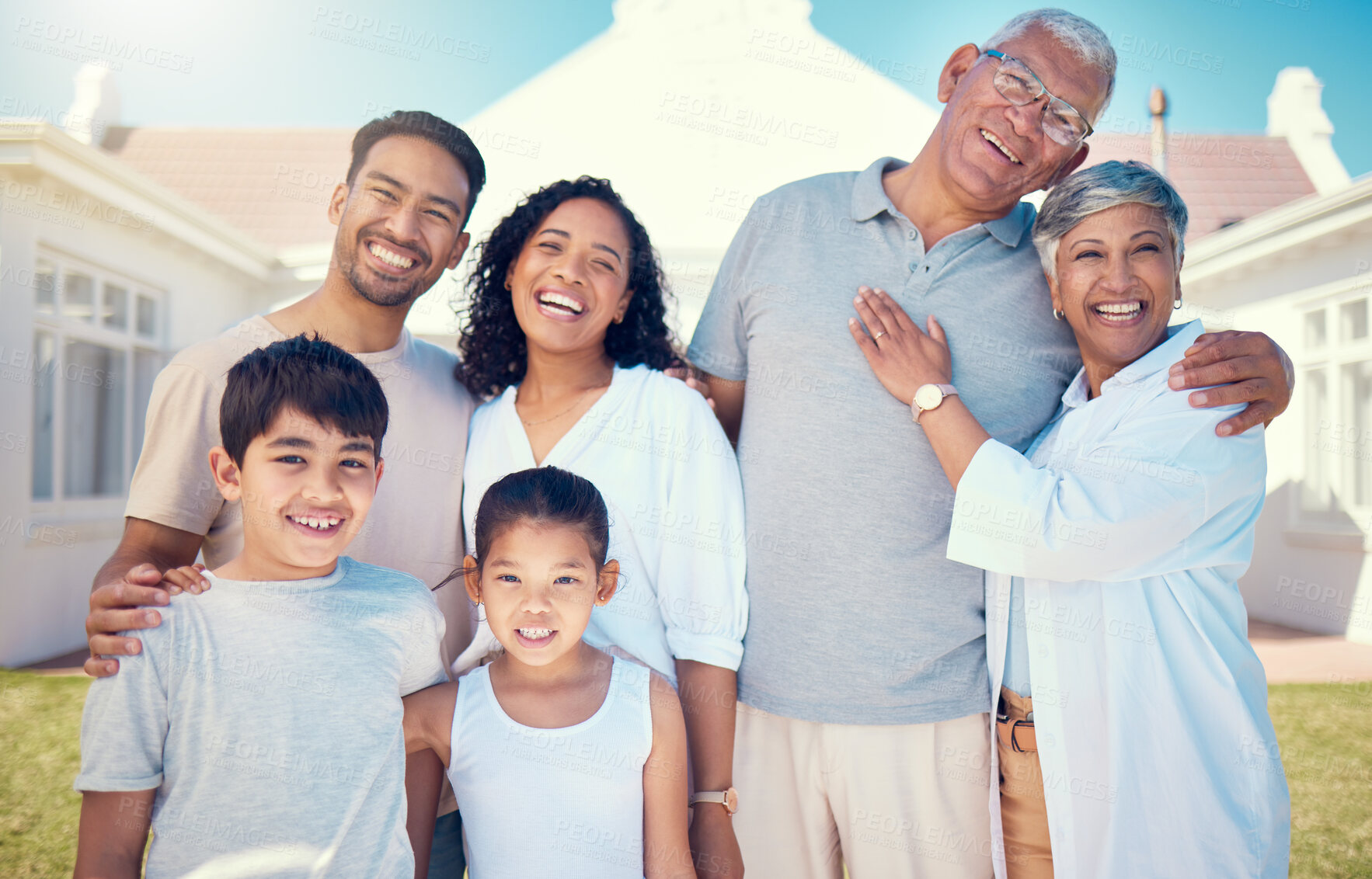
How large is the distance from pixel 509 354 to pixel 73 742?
16.0ft

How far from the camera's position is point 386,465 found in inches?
87.0

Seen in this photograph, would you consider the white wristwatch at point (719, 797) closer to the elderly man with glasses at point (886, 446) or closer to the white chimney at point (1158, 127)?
the elderly man with glasses at point (886, 446)

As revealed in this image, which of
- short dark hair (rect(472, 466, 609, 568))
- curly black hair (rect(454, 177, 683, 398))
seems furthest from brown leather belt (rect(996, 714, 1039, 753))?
curly black hair (rect(454, 177, 683, 398))

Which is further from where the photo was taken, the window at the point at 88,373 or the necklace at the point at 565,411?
the window at the point at 88,373

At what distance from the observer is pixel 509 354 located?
98.2 inches

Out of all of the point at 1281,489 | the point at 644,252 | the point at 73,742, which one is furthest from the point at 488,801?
the point at 1281,489

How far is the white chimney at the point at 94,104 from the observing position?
13516 millimetres

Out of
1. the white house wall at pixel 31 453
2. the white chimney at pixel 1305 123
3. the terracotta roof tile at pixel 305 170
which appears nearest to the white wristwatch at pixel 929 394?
the white house wall at pixel 31 453

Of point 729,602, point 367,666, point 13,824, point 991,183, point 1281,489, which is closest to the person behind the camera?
point 367,666

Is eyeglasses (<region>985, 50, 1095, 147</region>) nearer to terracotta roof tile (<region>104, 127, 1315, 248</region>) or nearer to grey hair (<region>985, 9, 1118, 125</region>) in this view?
grey hair (<region>985, 9, 1118, 125</region>)

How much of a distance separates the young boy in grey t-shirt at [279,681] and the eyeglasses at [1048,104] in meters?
1.78

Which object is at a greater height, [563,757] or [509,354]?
[509,354]

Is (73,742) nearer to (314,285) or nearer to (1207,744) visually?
(314,285)

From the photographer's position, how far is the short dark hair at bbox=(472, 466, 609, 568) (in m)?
1.87
